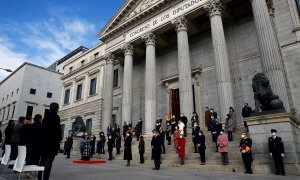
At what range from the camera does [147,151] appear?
14.3m

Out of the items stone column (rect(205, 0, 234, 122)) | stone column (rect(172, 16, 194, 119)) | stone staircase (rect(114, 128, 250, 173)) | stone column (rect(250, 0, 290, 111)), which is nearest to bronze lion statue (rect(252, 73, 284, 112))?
stone staircase (rect(114, 128, 250, 173))

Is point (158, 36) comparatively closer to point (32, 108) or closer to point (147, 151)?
point (147, 151)

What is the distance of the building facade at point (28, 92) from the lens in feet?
148

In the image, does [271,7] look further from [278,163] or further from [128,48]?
[278,163]

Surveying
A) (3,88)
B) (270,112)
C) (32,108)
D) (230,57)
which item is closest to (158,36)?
(230,57)

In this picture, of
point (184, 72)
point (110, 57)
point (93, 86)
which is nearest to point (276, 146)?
point (184, 72)

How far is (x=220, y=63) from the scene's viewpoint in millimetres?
15305

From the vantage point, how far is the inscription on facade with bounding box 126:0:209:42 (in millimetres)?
18125

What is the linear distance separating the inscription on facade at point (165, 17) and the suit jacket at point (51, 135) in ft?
50.8

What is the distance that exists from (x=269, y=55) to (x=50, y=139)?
42.3 ft

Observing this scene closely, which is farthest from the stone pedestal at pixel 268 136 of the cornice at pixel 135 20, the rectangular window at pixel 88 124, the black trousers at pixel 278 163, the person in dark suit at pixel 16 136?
the rectangular window at pixel 88 124

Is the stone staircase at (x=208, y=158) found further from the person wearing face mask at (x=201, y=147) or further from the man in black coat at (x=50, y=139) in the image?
the man in black coat at (x=50, y=139)

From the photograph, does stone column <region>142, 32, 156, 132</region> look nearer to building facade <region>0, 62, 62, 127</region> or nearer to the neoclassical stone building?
the neoclassical stone building

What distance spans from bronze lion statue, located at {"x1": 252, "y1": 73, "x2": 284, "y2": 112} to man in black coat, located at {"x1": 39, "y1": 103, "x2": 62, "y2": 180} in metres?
8.38
